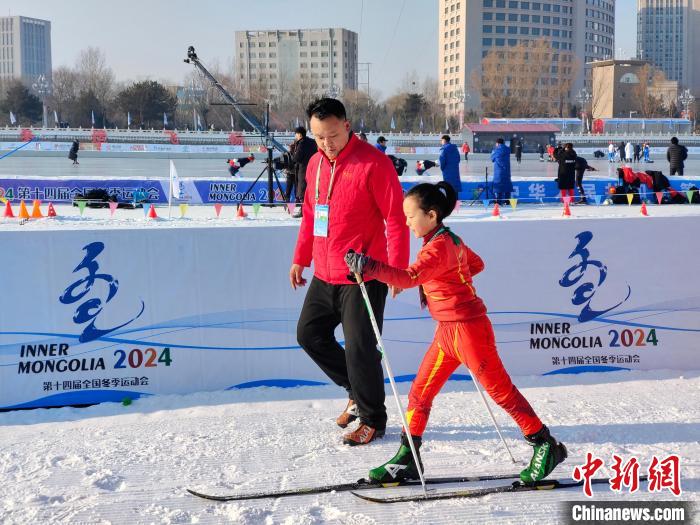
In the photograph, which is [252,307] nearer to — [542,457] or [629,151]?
[542,457]

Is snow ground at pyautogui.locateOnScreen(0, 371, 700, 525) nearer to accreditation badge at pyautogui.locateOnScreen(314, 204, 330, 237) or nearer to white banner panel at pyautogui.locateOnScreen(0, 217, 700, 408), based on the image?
white banner panel at pyautogui.locateOnScreen(0, 217, 700, 408)

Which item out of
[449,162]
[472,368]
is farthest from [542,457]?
[449,162]

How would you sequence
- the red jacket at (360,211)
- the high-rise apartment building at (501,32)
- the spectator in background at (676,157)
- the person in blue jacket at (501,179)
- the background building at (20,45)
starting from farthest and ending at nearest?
the background building at (20,45)
the high-rise apartment building at (501,32)
the spectator in background at (676,157)
the person in blue jacket at (501,179)
the red jacket at (360,211)

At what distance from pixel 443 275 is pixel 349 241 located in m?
0.62

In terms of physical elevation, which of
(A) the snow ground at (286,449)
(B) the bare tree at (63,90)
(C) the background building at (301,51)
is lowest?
(A) the snow ground at (286,449)

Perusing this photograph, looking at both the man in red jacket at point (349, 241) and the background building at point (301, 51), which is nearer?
the man in red jacket at point (349, 241)

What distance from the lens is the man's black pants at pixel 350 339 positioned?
4.09 metres

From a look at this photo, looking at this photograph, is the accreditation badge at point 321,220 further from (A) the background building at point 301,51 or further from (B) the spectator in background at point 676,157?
(A) the background building at point 301,51

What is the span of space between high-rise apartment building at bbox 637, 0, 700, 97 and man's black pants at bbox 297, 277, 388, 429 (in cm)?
16415

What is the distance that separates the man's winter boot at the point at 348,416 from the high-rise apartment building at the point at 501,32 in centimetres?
10674

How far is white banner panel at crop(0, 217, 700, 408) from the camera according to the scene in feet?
16.3

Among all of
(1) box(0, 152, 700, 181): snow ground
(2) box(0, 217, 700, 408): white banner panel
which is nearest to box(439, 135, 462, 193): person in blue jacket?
(1) box(0, 152, 700, 181): snow ground

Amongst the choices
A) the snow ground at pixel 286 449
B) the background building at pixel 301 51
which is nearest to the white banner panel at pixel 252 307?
the snow ground at pixel 286 449

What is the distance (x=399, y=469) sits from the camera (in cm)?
366
